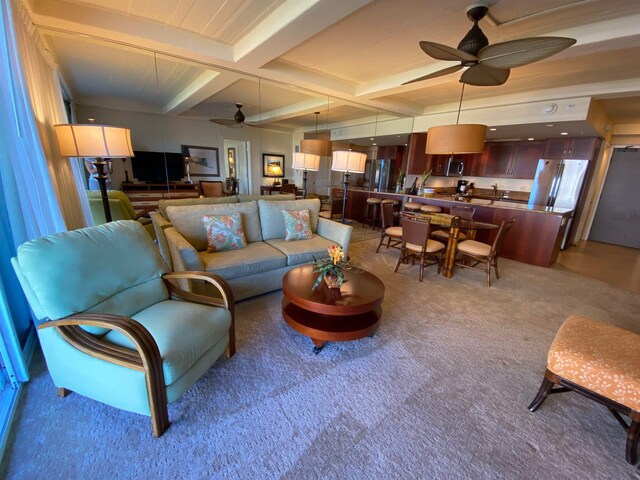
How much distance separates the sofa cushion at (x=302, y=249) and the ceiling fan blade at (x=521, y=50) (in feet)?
7.05

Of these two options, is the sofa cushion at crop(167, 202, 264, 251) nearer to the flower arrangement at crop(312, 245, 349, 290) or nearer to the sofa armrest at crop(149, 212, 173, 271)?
the sofa armrest at crop(149, 212, 173, 271)

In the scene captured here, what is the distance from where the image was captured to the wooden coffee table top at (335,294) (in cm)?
184

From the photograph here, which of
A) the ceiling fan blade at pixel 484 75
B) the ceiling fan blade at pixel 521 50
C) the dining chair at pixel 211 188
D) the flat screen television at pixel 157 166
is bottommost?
the dining chair at pixel 211 188

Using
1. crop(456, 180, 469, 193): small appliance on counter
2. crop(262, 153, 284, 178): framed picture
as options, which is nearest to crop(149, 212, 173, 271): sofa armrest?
crop(262, 153, 284, 178): framed picture

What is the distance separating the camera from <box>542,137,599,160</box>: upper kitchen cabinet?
16.1 feet

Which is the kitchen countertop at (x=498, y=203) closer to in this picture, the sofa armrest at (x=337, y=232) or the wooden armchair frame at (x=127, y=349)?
the sofa armrest at (x=337, y=232)

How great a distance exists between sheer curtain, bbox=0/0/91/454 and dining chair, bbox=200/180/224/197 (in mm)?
1521

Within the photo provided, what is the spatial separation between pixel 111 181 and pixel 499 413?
14.2 feet

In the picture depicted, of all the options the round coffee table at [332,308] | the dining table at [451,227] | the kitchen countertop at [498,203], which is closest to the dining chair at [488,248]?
the dining table at [451,227]

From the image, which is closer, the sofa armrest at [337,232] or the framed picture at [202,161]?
the sofa armrest at [337,232]

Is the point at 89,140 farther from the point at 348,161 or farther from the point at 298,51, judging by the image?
the point at 348,161

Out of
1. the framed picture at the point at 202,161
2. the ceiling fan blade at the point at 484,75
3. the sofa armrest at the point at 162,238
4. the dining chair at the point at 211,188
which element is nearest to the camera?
the ceiling fan blade at the point at 484,75

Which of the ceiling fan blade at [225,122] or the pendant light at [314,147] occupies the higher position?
the ceiling fan blade at [225,122]

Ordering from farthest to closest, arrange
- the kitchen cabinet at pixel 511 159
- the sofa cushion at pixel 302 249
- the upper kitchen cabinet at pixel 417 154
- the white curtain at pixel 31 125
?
1. the upper kitchen cabinet at pixel 417 154
2. the kitchen cabinet at pixel 511 159
3. the sofa cushion at pixel 302 249
4. the white curtain at pixel 31 125
